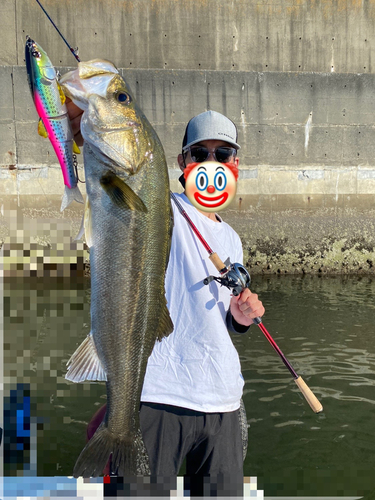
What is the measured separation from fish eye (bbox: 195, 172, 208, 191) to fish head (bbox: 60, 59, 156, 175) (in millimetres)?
829

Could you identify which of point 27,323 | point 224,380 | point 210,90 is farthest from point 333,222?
point 224,380

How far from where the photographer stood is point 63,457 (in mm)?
5141

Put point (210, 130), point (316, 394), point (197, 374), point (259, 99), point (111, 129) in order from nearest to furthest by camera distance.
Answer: point (111, 129) → point (197, 374) → point (210, 130) → point (316, 394) → point (259, 99)

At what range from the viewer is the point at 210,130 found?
9.27ft

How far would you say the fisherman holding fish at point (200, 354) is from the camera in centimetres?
254

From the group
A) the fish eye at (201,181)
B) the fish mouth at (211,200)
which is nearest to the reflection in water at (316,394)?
the fish mouth at (211,200)

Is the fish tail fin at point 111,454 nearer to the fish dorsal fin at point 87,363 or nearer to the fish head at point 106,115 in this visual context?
the fish dorsal fin at point 87,363

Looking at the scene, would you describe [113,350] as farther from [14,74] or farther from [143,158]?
[14,74]

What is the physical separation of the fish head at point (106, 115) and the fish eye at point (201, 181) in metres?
0.83

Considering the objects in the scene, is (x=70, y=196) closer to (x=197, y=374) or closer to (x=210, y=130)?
(x=210, y=130)

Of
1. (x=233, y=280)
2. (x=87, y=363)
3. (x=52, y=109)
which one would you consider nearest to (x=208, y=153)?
(x=233, y=280)

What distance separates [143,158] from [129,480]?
59.4 inches

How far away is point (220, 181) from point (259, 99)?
11.3 metres

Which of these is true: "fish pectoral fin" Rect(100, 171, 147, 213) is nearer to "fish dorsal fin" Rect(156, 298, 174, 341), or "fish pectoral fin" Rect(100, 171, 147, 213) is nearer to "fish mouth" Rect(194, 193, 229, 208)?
"fish dorsal fin" Rect(156, 298, 174, 341)
